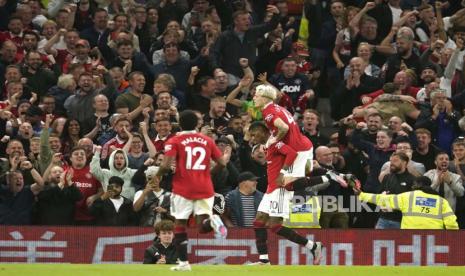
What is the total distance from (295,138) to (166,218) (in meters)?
3.39

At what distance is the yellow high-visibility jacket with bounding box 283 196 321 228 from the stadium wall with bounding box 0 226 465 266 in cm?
46

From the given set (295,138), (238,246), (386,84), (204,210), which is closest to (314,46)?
(386,84)

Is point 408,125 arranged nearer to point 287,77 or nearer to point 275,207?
point 287,77

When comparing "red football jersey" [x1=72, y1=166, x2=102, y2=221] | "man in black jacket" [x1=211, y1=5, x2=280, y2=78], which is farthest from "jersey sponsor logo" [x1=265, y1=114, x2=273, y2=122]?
"man in black jacket" [x1=211, y1=5, x2=280, y2=78]

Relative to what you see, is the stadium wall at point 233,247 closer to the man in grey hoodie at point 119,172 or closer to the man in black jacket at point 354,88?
the man in grey hoodie at point 119,172

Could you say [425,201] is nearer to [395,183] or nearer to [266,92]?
[395,183]

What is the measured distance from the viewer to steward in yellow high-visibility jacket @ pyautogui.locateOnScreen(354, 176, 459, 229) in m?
20.9

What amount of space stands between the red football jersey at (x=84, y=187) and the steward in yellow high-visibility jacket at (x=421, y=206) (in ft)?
14.4

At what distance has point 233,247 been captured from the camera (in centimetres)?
2109

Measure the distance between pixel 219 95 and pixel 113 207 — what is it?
4.36 metres

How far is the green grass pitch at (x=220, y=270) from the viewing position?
Answer: 55.8ft

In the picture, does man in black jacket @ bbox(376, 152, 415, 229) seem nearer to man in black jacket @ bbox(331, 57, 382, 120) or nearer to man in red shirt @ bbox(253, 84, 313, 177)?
man in red shirt @ bbox(253, 84, 313, 177)

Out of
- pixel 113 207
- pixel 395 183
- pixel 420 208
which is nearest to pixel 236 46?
pixel 395 183

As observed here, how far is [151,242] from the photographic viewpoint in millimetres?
20828
